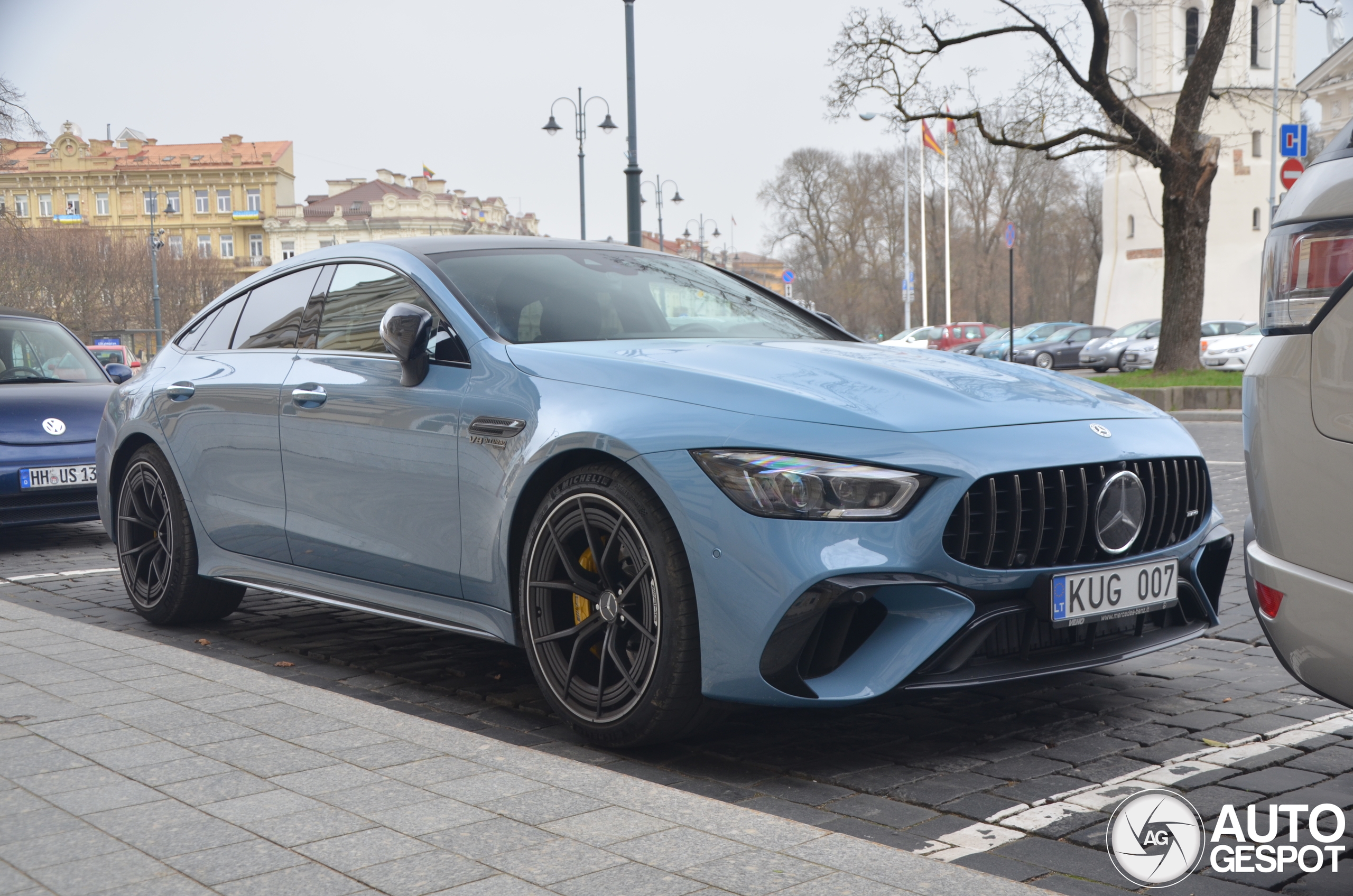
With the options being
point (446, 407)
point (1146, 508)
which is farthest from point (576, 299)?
point (1146, 508)

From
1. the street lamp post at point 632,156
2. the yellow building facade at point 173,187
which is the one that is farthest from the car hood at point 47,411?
the yellow building facade at point 173,187

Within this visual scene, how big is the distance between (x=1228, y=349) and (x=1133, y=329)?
4.58 meters

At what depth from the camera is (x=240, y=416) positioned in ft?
17.6

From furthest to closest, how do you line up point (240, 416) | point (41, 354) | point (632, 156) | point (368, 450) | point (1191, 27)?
point (1191, 27) < point (632, 156) < point (41, 354) < point (240, 416) < point (368, 450)

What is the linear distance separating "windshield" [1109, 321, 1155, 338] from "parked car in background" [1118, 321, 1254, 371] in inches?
28.5

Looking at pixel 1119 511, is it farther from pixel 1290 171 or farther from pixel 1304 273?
pixel 1290 171

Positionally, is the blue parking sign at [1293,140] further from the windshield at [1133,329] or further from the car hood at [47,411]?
the car hood at [47,411]

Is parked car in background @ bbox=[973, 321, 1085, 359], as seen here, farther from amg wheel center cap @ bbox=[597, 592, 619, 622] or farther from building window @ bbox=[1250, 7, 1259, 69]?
amg wheel center cap @ bbox=[597, 592, 619, 622]

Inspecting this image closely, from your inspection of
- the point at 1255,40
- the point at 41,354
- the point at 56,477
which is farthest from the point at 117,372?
the point at 1255,40

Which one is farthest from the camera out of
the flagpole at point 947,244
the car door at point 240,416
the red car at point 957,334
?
the flagpole at point 947,244

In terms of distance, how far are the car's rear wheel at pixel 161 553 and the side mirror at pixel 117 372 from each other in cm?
372

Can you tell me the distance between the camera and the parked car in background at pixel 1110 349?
41.5 m

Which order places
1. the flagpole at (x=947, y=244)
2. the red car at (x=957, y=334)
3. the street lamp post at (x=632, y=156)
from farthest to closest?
the flagpole at (x=947, y=244) → the red car at (x=957, y=334) → the street lamp post at (x=632, y=156)

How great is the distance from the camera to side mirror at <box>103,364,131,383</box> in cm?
977
